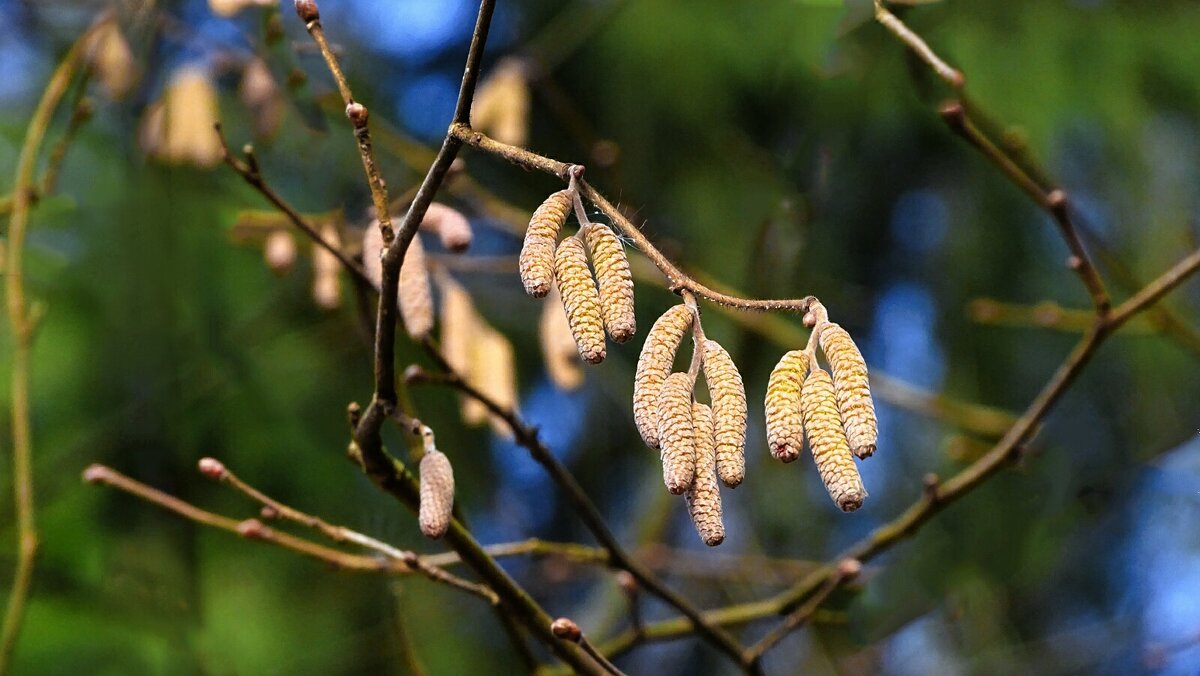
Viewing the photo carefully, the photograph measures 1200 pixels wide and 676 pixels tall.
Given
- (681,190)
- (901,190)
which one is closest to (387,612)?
(681,190)

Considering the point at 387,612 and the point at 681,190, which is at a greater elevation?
the point at 681,190

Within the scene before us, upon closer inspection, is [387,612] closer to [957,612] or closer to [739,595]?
[739,595]

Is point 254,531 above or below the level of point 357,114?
below

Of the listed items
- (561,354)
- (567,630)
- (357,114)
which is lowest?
A: (567,630)

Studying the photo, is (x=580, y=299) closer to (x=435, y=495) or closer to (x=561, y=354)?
(x=435, y=495)

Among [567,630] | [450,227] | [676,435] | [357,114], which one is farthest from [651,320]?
[676,435]

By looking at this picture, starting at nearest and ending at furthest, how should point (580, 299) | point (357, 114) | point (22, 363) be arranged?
point (580, 299) → point (357, 114) → point (22, 363)

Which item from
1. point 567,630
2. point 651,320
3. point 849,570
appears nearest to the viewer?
point 567,630
